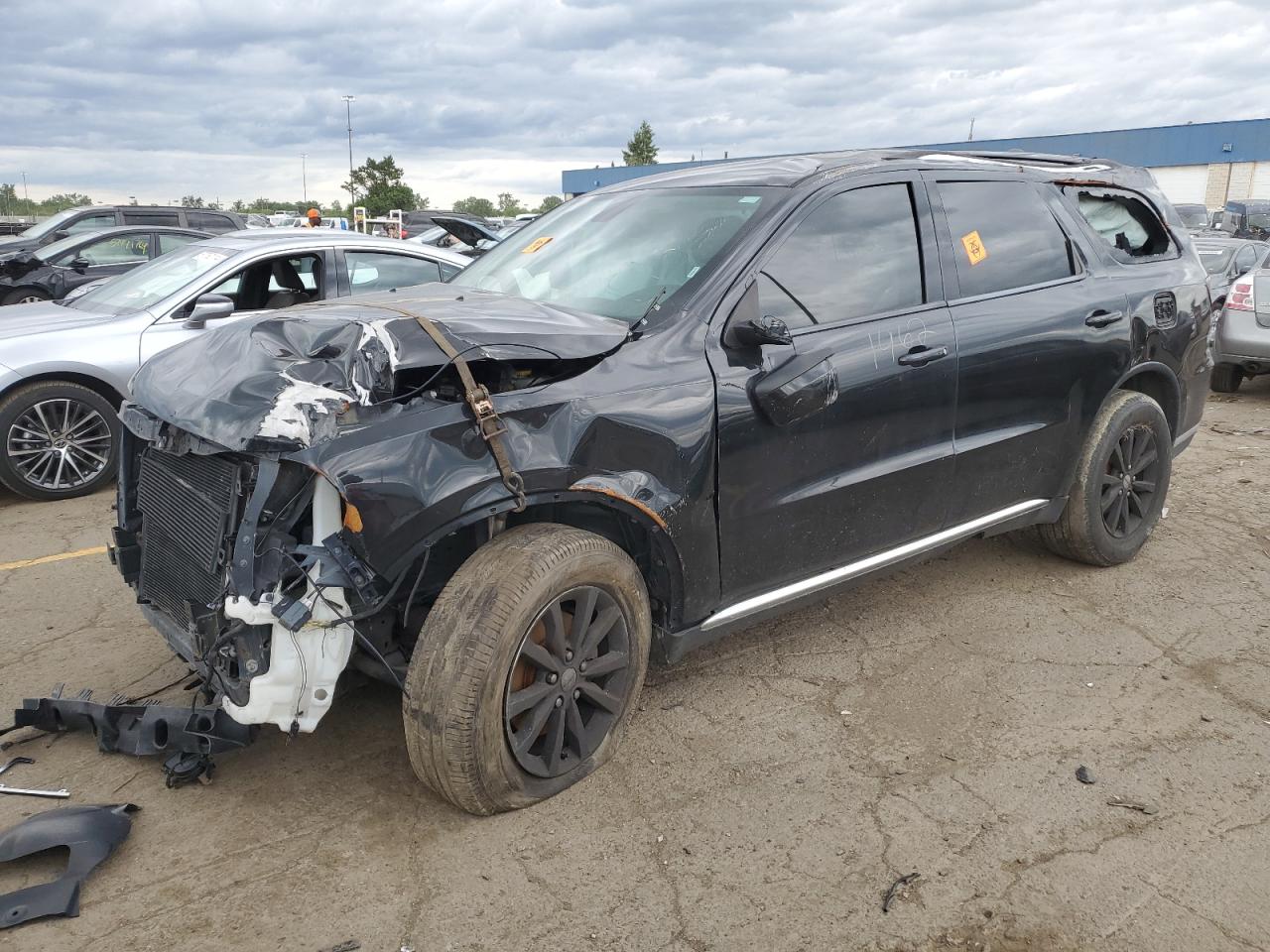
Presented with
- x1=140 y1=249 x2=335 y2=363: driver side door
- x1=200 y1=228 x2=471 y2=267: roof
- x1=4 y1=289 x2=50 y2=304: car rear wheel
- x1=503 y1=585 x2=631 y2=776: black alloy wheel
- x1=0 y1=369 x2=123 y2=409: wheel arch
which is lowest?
x1=503 y1=585 x2=631 y2=776: black alloy wheel

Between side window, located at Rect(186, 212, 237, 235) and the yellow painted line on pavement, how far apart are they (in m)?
11.9

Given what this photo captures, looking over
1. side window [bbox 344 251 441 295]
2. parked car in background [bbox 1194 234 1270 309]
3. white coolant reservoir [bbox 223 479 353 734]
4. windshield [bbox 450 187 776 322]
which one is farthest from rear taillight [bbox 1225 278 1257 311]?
white coolant reservoir [bbox 223 479 353 734]

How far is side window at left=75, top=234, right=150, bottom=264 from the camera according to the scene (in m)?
12.6

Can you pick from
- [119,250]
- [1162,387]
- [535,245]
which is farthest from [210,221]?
[1162,387]

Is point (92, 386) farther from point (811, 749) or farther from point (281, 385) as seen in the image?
point (811, 749)

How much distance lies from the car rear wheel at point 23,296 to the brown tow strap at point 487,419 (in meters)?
11.3

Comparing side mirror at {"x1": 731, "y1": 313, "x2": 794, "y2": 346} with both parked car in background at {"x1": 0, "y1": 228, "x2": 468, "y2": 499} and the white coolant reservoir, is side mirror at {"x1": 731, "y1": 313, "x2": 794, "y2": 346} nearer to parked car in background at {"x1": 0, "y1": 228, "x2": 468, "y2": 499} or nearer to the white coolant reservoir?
the white coolant reservoir

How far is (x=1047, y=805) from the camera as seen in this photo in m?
3.01

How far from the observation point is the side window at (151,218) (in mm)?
15289

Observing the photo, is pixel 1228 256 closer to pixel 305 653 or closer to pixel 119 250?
pixel 305 653

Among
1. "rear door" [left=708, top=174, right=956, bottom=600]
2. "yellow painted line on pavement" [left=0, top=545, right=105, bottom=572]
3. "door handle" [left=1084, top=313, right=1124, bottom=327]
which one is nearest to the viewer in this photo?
"rear door" [left=708, top=174, right=956, bottom=600]

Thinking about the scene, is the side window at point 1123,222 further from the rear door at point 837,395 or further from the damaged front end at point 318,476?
the damaged front end at point 318,476

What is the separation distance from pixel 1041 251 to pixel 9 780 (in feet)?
14.2

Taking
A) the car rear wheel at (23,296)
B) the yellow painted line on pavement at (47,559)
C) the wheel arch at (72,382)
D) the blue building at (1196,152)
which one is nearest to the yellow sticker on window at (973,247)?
the yellow painted line on pavement at (47,559)
